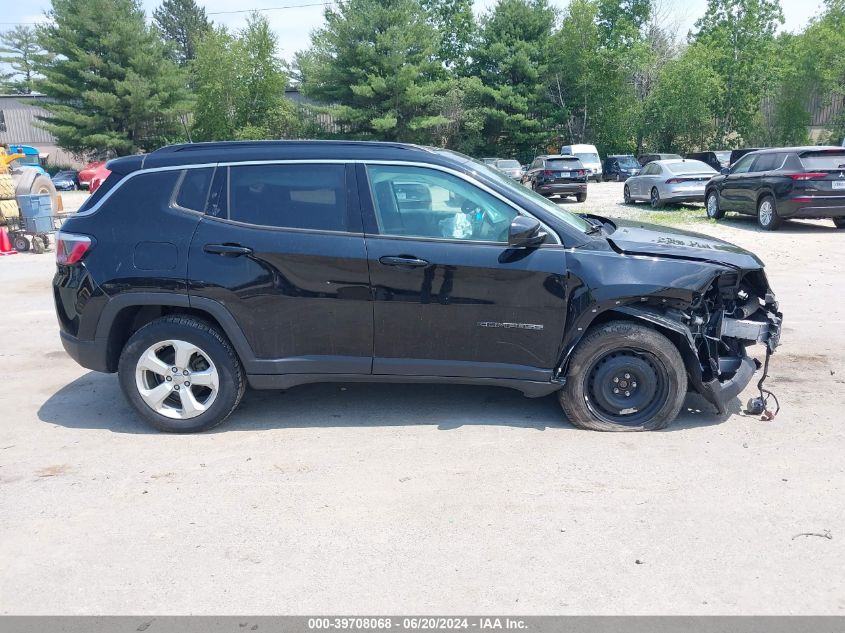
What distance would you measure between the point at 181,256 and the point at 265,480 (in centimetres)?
164

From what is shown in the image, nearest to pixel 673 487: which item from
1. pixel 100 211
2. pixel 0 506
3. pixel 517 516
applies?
pixel 517 516

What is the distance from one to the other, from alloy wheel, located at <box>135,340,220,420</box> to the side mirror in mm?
2218

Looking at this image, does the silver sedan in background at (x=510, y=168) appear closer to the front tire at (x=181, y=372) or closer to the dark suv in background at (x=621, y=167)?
the dark suv in background at (x=621, y=167)

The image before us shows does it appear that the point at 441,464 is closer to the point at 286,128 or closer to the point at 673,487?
the point at 673,487

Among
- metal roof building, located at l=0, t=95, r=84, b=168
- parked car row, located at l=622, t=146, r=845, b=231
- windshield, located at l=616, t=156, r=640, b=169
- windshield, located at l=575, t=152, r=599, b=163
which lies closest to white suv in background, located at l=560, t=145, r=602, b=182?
windshield, located at l=575, t=152, r=599, b=163

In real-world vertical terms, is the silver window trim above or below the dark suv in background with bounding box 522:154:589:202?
below

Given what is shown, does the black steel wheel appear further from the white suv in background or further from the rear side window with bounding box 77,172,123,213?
the white suv in background

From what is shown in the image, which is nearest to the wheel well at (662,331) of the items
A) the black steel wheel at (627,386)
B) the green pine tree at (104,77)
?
the black steel wheel at (627,386)

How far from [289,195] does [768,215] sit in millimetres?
13038

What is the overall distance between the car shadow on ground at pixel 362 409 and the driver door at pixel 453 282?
1.57 ft

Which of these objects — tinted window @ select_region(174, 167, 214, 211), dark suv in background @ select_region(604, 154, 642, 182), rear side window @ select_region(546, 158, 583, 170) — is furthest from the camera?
dark suv in background @ select_region(604, 154, 642, 182)

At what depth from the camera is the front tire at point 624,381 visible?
480 centimetres

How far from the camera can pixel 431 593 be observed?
321 centimetres

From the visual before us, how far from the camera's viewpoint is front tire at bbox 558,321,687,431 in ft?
15.8
